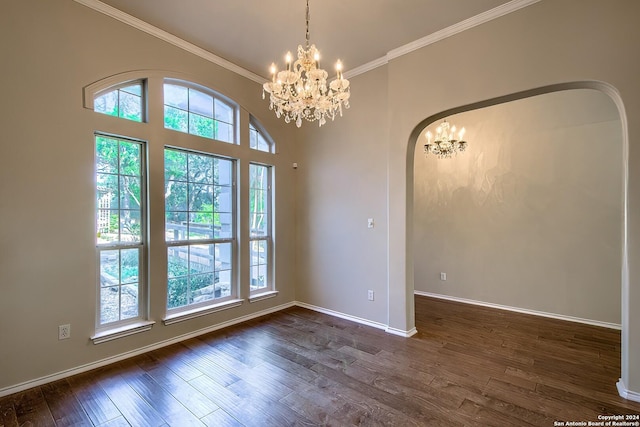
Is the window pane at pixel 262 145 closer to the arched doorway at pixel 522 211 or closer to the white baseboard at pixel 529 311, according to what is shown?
the arched doorway at pixel 522 211

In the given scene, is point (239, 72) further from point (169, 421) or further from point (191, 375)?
point (169, 421)

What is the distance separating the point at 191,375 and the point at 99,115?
254 cm

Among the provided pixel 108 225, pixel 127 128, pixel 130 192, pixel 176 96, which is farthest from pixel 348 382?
pixel 176 96

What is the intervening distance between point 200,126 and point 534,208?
4706 millimetres

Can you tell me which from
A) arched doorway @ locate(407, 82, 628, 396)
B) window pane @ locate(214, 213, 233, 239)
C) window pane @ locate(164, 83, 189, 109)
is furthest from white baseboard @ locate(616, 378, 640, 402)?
window pane @ locate(164, 83, 189, 109)

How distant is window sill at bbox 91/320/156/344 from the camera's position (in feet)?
8.84

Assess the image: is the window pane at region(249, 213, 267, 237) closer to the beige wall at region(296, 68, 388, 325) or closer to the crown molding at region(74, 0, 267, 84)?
the beige wall at region(296, 68, 388, 325)

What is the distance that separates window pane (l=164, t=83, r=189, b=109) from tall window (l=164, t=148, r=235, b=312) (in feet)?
1.80

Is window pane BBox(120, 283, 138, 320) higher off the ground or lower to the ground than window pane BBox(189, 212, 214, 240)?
lower

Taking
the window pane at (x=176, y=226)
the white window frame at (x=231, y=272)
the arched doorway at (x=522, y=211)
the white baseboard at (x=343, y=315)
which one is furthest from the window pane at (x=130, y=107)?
the white baseboard at (x=343, y=315)

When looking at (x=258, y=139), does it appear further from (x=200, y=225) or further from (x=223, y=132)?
(x=200, y=225)

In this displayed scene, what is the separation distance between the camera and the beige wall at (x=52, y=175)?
7.51ft

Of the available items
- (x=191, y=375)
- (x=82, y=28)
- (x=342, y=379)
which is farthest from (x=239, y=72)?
(x=342, y=379)

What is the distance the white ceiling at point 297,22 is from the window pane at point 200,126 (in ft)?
2.68
